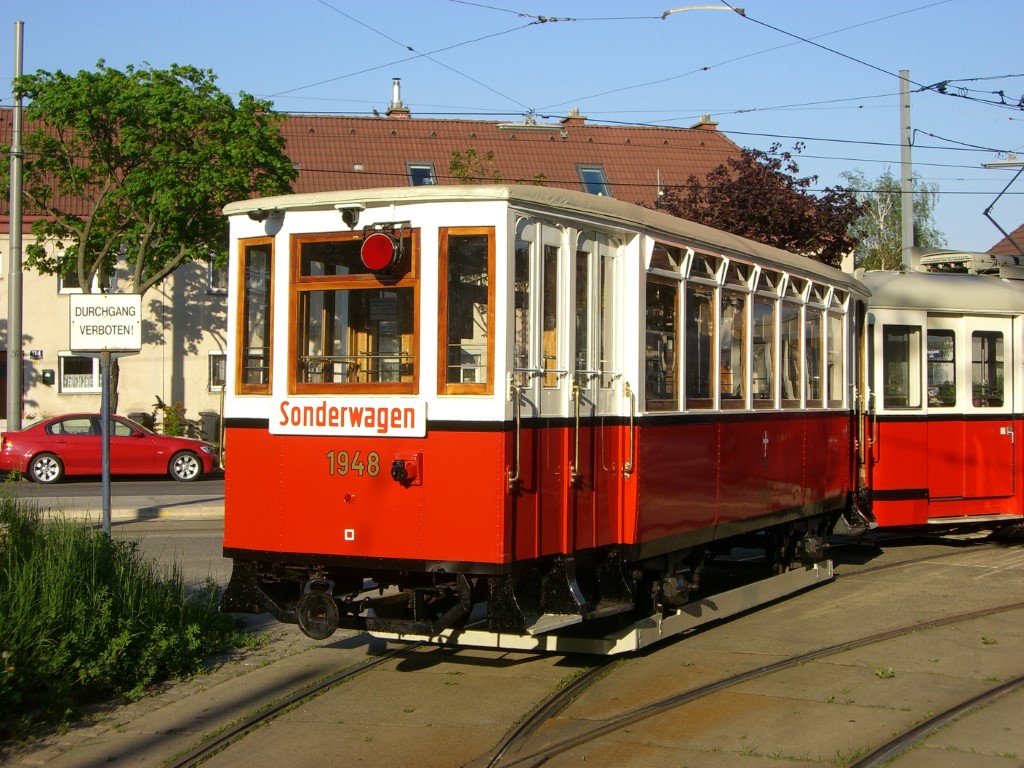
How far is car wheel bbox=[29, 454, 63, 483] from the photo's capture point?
2341 centimetres

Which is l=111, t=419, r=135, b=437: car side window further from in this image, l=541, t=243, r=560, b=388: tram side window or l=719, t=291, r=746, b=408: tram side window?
l=541, t=243, r=560, b=388: tram side window

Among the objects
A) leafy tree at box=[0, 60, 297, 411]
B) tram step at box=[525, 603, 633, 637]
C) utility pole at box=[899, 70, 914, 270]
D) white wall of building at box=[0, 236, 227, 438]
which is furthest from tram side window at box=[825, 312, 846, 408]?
white wall of building at box=[0, 236, 227, 438]

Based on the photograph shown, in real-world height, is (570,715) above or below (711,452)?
below

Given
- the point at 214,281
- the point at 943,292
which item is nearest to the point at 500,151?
the point at 214,281

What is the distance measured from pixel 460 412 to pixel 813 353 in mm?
5169

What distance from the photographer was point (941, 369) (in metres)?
14.1

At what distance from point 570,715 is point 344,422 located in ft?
6.73

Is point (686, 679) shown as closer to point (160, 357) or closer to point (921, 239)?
point (160, 357)

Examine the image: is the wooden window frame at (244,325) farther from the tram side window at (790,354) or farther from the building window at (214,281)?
the building window at (214,281)

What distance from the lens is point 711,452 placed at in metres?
8.70

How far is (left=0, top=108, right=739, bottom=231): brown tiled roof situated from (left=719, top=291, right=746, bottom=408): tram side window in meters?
27.4

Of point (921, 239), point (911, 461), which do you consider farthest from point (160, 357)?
point (921, 239)

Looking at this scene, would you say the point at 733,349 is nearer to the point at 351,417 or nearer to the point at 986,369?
the point at 351,417

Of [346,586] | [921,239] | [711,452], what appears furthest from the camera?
[921,239]
